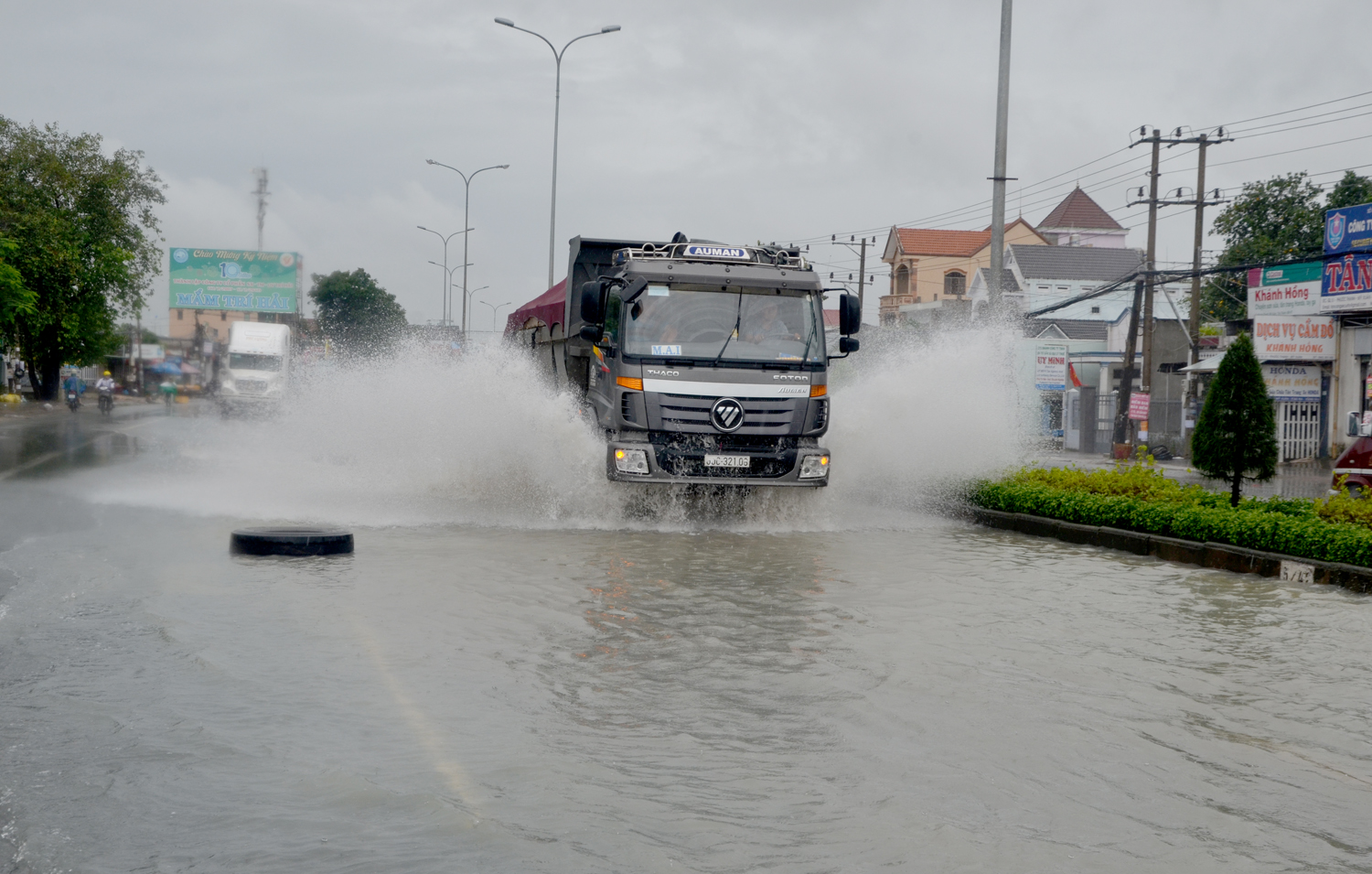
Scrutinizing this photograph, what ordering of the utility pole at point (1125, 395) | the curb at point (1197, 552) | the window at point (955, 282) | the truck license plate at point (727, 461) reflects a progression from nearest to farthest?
the curb at point (1197, 552)
the truck license plate at point (727, 461)
the utility pole at point (1125, 395)
the window at point (955, 282)

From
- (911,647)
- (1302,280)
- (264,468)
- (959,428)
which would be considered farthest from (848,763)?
(1302,280)

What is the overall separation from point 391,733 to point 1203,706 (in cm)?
370

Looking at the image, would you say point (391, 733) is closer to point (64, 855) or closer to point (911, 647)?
point (64, 855)

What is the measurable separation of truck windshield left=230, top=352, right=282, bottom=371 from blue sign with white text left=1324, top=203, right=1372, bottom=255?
2957 centimetres

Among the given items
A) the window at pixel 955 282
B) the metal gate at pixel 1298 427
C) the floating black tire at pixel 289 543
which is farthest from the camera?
the window at pixel 955 282

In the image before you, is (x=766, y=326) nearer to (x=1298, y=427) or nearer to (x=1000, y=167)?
(x=1000, y=167)

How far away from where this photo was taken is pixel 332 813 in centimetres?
434

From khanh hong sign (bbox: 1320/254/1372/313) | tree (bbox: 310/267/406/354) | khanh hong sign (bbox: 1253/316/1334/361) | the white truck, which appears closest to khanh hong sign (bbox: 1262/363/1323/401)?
khanh hong sign (bbox: 1253/316/1334/361)

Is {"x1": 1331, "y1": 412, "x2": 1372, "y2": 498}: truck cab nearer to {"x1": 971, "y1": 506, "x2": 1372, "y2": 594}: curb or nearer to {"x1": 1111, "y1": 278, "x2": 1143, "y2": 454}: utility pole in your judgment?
{"x1": 971, "y1": 506, "x2": 1372, "y2": 594}: curb

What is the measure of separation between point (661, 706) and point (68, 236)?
53.0 metres

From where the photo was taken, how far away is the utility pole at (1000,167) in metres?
17.1

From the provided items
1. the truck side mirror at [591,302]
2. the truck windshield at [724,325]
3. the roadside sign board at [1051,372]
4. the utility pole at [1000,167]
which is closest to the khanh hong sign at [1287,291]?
the roadside sign board at [1051,372]

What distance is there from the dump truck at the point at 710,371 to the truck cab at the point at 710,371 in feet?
0.04

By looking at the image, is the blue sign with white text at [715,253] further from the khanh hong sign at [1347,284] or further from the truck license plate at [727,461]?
the khanh hong sign at [1347,284]
